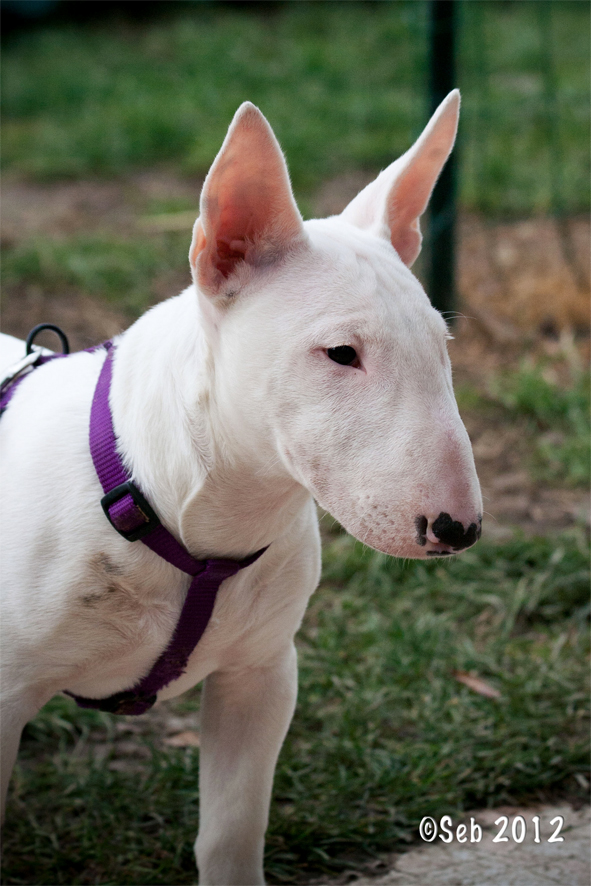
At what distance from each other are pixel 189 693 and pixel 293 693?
1049 millimetres

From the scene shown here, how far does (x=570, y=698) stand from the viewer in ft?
10.4

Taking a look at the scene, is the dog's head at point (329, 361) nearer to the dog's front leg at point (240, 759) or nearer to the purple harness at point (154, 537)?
the purple harness at point (154, 537)

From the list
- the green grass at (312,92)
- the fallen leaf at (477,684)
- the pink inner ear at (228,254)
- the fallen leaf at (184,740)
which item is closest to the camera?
the pink inner ear at (228,254)

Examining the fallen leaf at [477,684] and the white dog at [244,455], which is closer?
the white dog at [244,455]

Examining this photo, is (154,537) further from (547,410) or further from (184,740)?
(547,410)

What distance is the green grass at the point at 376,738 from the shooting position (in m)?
2.68

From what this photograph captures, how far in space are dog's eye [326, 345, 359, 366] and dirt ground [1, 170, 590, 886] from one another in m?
1.40

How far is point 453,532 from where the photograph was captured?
1712mm

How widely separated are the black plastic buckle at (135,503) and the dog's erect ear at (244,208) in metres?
0.42

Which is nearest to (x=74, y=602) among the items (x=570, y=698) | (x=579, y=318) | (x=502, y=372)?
(x=570, y=698)

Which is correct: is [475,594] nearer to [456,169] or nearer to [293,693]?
[293,693]

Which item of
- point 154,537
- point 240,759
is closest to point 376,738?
point 240,759

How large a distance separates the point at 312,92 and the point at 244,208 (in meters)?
7.48

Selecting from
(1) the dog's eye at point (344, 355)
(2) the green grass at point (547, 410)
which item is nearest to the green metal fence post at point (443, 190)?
(2) the green grass at point (547, 410)
